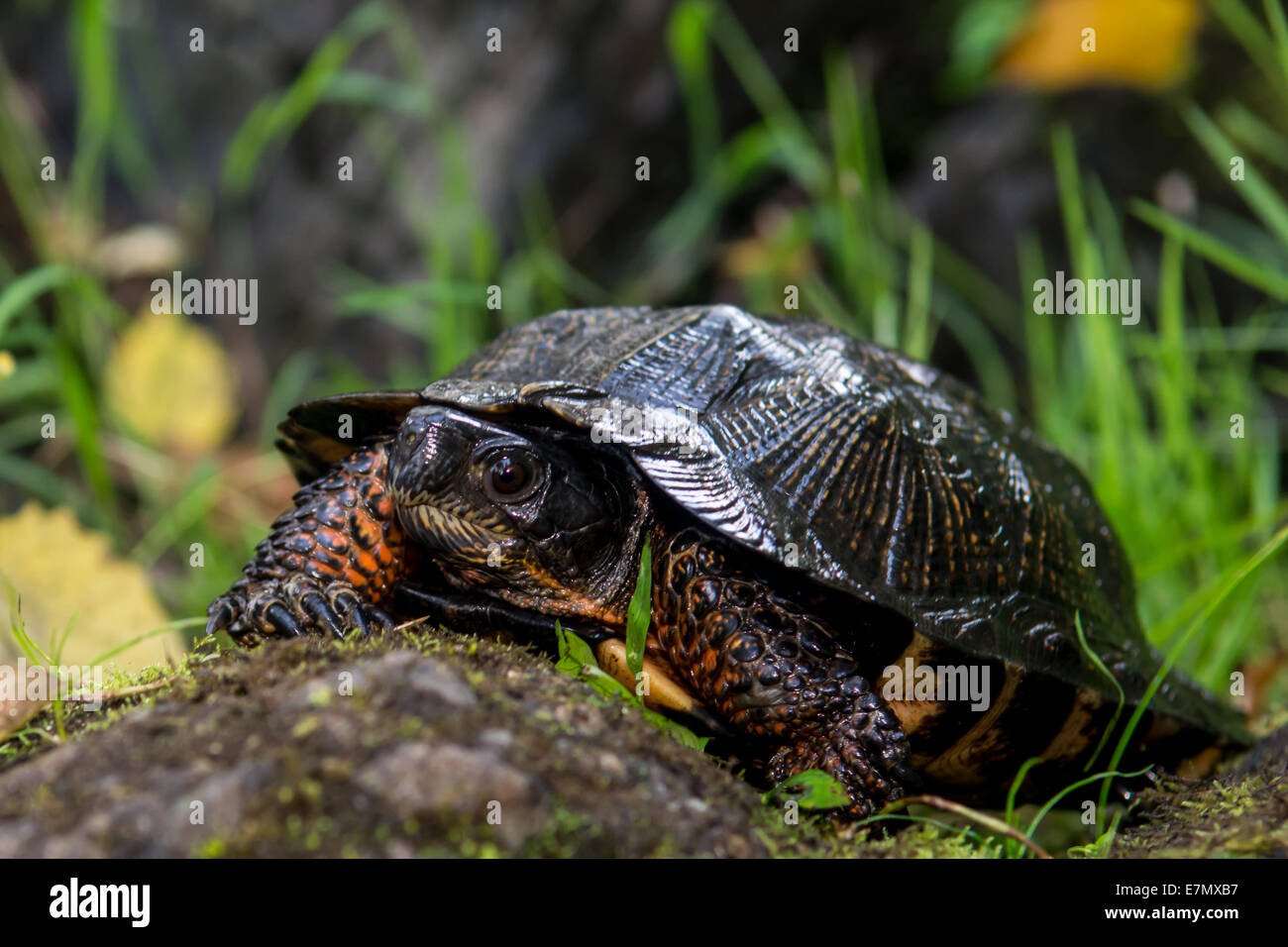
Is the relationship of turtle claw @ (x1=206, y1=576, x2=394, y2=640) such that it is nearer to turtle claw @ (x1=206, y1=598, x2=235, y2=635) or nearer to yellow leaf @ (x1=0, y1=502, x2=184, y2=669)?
turtle claw @ (x1=206, y1=598, x2=235, y2=635)

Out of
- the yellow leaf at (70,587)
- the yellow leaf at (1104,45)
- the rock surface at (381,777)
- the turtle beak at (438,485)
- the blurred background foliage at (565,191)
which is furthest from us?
the yellow leaf at (1104,45)

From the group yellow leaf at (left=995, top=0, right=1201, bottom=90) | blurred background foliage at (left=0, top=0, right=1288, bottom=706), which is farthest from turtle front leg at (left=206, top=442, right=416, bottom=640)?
yellow leaf at (left=995, top=0, right=1201, bottom=90)

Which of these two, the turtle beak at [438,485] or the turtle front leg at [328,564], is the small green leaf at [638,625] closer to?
the turtle beak at [438,485]

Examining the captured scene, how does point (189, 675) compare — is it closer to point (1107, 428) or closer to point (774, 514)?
point (774, 514)

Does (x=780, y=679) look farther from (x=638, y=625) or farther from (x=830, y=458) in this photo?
(x=830, y=458)

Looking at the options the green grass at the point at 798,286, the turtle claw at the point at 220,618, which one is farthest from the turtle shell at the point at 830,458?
the turtle claw at the point at 220,618

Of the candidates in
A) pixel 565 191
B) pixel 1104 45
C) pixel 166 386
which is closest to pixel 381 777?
pixel 166 386

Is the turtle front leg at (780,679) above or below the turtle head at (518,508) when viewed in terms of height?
below
